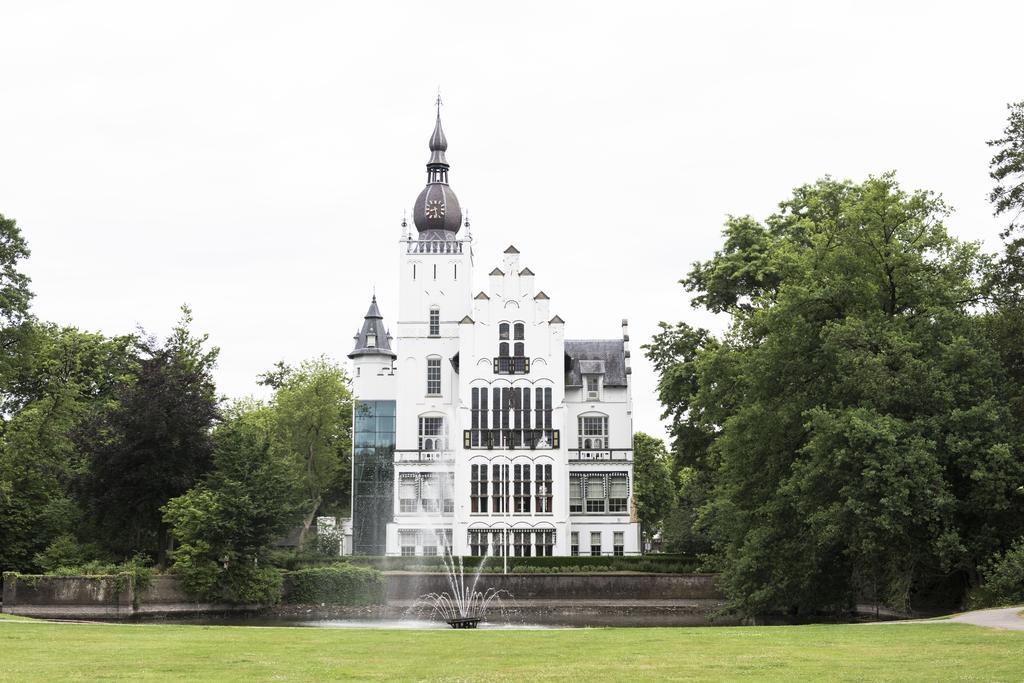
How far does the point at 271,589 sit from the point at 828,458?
78.7ft

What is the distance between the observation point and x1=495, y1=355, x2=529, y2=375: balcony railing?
65.8 meters

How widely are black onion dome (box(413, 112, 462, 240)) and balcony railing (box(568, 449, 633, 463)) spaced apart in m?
17.1

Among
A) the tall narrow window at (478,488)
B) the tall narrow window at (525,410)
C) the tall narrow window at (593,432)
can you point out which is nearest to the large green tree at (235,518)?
the tall narrow window at (478,488)

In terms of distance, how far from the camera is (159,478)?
4556 centimetres

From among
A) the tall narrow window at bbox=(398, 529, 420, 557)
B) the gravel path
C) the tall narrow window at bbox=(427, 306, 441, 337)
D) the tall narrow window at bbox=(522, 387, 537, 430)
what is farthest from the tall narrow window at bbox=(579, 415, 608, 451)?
the gravel path

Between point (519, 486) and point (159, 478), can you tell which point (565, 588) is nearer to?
point (519, 486)

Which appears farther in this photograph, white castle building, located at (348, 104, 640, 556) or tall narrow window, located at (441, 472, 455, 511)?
tall narrow window, located at (441, 472, 455, 511)

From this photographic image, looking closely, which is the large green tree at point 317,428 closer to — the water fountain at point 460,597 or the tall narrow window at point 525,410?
the tall narrow window at point 525,410

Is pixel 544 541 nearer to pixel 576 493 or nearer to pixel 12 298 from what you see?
pixel 576 493

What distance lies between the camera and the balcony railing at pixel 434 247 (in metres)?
74.1

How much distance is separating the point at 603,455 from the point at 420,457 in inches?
420

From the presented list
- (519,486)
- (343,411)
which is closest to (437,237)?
(343,411)

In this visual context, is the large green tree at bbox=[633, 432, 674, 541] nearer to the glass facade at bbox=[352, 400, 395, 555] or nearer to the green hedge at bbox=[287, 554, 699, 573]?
the glass facade at bbox=[352, 400, 395, 555]

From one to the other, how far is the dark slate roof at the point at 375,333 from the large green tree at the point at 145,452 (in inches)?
1066
